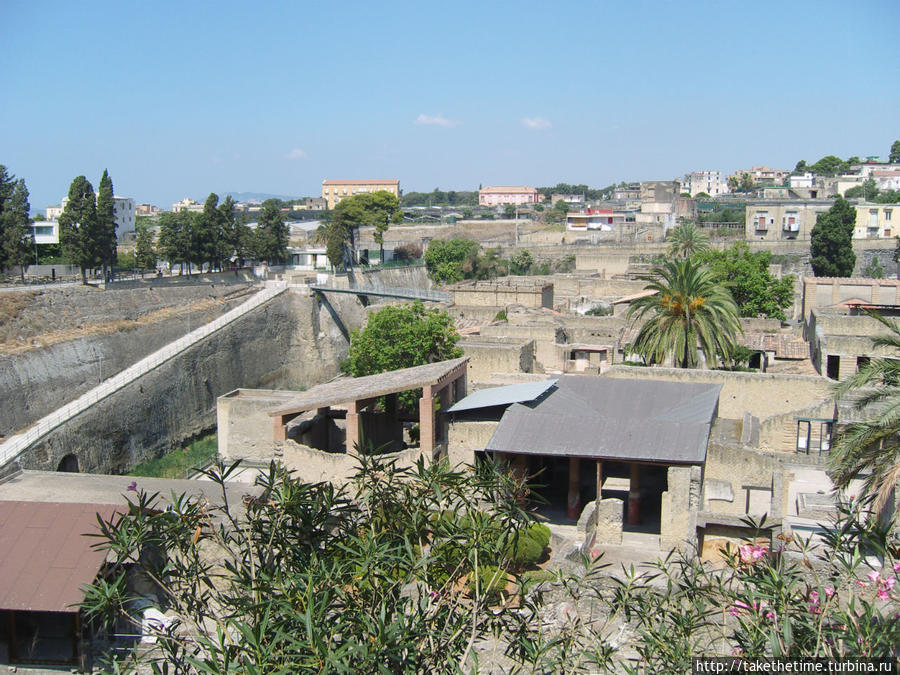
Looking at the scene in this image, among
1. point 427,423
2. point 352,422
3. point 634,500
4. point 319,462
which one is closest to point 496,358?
point 352,422

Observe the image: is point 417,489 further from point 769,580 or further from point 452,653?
point 769,580

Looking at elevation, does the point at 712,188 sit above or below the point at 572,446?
above

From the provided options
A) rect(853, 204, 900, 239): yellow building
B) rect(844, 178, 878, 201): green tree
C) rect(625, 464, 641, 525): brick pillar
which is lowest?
rect(625, 464, 641, 525): brick pillar

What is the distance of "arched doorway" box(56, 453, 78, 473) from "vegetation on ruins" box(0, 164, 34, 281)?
15.5 m

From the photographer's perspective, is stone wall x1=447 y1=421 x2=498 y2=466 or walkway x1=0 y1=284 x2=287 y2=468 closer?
stone wall x1=447 y1=421 x2=498 y2=466

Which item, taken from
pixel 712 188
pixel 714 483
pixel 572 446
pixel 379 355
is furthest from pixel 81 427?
pixel 712 188

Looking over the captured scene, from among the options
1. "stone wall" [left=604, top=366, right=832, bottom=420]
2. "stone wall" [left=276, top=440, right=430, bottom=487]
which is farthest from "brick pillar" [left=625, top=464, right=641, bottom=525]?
"stone wall" [left=604, top=366, right=832, bottom=420]

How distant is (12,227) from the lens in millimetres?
39156

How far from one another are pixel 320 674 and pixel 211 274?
4717 centimetres

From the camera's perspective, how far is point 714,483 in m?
18.5

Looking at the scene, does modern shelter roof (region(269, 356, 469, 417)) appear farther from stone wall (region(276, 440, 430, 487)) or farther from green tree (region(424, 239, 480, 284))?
green tree (region(424, 239, 480, 284))

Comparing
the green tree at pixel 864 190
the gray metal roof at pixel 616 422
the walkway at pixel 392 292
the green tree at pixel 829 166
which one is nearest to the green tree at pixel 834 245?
the walkway at pixel 392 292

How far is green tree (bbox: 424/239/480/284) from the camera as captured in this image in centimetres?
6759

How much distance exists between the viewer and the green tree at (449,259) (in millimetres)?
67588
